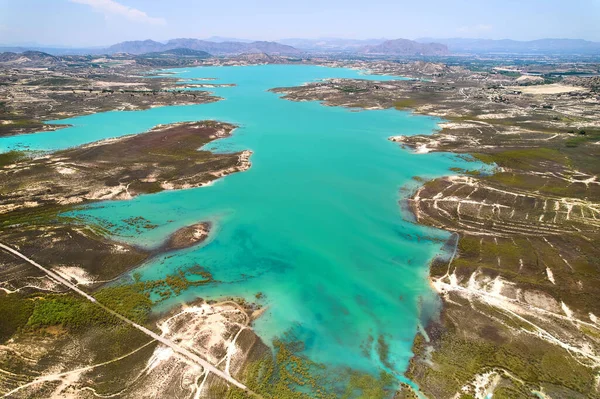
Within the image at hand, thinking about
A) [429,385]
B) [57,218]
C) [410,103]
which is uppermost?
[410,103]

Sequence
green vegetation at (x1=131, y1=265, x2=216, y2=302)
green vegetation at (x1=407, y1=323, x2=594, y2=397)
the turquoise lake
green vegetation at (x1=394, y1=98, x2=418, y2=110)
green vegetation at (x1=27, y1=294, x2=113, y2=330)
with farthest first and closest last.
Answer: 1. green vegetation at (x1=394, y1=98, x2=418, y2=110)
2. green vegetation at (x1=131, y1=265, x2=216, y2=302)
3. the turquoise lake
4. green vegetation at (x1=27, y1=294, x2=113, y2=330)
5. green vegetation at (x1=407, y1=323, x2=594, y2=397)

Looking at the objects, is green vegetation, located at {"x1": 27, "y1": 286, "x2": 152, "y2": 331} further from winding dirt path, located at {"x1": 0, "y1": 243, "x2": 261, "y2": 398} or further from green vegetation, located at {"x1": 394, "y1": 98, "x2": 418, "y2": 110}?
green vegetation, located at {"x1": 394, "y1": 98, "x2": 418, "y2": 110}

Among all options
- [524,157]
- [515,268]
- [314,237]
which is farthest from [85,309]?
[524,157]

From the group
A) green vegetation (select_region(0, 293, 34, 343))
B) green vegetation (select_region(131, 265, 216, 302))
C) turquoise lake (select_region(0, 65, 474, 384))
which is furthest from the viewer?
green vegetation (select_region(131, 265, 216, 302))

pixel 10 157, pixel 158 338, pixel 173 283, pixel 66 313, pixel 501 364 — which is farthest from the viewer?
pixel 10 157

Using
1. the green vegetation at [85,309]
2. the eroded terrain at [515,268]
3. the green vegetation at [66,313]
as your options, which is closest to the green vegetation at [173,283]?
the green vegetation at [85,309]

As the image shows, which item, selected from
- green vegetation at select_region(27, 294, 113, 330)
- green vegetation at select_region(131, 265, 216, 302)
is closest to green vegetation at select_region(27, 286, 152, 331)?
green vegetation at select_region(27, 294, 113, 330)

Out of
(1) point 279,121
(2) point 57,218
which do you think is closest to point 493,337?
(2) point 57,218

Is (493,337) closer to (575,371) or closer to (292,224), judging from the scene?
(575,371)

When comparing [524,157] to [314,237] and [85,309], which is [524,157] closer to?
[314,237]
